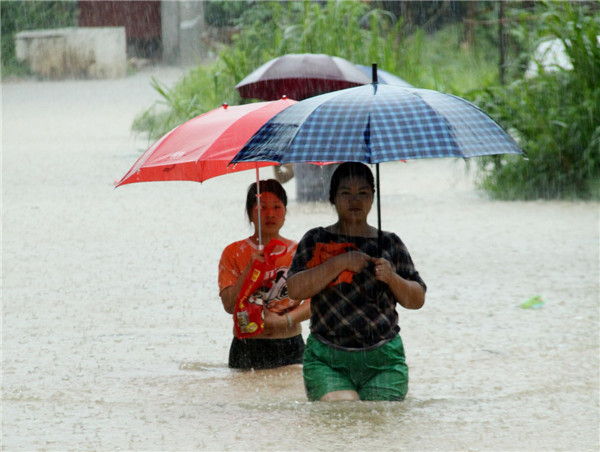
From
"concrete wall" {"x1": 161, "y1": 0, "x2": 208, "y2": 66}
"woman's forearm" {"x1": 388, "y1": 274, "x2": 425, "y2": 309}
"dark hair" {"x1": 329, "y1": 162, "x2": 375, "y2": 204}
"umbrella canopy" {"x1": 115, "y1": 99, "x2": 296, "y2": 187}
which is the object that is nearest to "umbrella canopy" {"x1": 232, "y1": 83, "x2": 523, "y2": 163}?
"dark hair" {"x1": 329, "y1": 162, "x2": 375, "y2": 204}

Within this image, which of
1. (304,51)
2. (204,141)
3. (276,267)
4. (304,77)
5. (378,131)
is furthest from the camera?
(304,51)

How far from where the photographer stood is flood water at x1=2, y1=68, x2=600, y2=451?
151 inches

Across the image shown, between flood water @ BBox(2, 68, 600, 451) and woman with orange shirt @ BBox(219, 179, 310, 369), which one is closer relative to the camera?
flood water @ BBox(2, 68, 600, 451)

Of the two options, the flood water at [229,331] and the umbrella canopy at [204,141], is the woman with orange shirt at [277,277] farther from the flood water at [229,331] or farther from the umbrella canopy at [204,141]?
the umbrella canopy at [204,141]

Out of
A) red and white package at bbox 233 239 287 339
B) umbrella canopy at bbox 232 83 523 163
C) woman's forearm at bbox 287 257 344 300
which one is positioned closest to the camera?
umbrella canopy at bbox 232 83 523 163

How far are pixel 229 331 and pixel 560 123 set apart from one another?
6.32 m

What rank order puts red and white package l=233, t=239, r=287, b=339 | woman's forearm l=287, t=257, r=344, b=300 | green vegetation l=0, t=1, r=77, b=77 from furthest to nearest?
green vegetation l=0, t=1, r=77, b=77
red and white package l=233, t=239, r=287, b=339
woman's forearm l=287, t=257, r=344, b=300

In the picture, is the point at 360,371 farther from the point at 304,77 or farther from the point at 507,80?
the point at 507,80

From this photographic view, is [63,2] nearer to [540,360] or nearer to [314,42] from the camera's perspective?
[314,42]

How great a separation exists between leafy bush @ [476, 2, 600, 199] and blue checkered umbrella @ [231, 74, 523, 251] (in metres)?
7.52

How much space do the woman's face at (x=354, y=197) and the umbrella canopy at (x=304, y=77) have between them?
639 cm

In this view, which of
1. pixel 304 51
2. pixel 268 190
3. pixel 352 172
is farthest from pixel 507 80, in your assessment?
pixel 352 172

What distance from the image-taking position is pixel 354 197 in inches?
150

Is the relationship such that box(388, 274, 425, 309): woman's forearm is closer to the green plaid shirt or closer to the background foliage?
the green plaid shirt
